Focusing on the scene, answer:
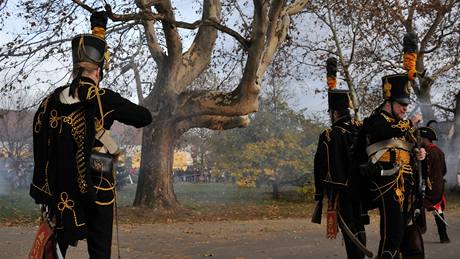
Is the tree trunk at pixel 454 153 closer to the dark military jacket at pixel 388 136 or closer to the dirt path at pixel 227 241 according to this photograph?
the dirt path at pixel 227 241

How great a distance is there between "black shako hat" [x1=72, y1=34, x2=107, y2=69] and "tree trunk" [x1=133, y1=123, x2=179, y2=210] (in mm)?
11313

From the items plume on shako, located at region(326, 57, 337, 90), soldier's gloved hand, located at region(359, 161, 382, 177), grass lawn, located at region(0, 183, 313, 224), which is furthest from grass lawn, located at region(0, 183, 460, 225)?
soldier's gloved hand, located at region(359, 161, 382, 177)

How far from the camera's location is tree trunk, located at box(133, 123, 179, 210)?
16.4 meters

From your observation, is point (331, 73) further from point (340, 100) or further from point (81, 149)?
point (81, 149)

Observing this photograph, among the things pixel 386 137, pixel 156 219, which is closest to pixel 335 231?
pixel 386 137

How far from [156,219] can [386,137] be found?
362 inches

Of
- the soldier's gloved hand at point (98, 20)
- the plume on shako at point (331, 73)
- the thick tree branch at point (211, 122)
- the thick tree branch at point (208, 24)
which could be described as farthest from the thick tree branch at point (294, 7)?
the soldier's gloved hand at point (98, 20)

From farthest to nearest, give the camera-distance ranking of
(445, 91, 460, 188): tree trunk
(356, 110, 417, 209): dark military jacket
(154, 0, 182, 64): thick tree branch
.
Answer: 1. (445, 91, 460, 188): tree trunk
2. (154, 0, 182, 64): thick tree branch
3. (356, 110, 417, 209): dark military jacket

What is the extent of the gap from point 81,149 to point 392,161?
3.66 metres

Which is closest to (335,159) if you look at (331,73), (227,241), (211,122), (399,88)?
(399,88)

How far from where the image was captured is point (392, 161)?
6.92 metres

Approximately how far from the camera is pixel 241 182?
22.5 metres

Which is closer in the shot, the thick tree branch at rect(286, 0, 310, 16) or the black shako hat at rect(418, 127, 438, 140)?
the black shako hat at rect(418, 127, 438, 140)

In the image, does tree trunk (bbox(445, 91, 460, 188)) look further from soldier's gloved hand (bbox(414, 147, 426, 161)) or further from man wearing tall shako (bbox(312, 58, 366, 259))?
soldier's gloved hand (bbox(414, 147, 426, 161))
